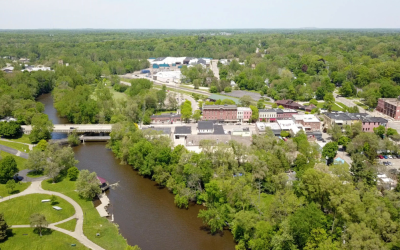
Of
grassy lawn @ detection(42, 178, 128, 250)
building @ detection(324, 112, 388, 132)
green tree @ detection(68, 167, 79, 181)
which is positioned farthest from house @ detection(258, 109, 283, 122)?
grassy lawn @ detection(42, 178, 128, 250)

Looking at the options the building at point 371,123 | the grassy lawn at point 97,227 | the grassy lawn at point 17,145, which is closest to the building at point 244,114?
the building at point 371,123

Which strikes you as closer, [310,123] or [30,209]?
[30,209]

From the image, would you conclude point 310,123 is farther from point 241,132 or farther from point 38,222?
point 38,222

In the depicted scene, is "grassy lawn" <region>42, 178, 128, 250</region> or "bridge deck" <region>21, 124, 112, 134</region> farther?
"bridge deck" <region>21, 124, 112, 134</region>

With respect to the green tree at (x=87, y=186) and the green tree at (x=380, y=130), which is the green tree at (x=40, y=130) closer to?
the green tree at (x=87, y=186)

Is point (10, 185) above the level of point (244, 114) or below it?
below

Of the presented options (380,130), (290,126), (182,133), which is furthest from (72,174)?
(380,130)

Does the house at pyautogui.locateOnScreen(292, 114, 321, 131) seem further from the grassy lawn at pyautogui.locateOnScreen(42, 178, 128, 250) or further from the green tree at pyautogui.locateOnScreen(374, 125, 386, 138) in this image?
the grassy lawn at pyautogui.locateOnScreen(42, 178, 128, 250)
